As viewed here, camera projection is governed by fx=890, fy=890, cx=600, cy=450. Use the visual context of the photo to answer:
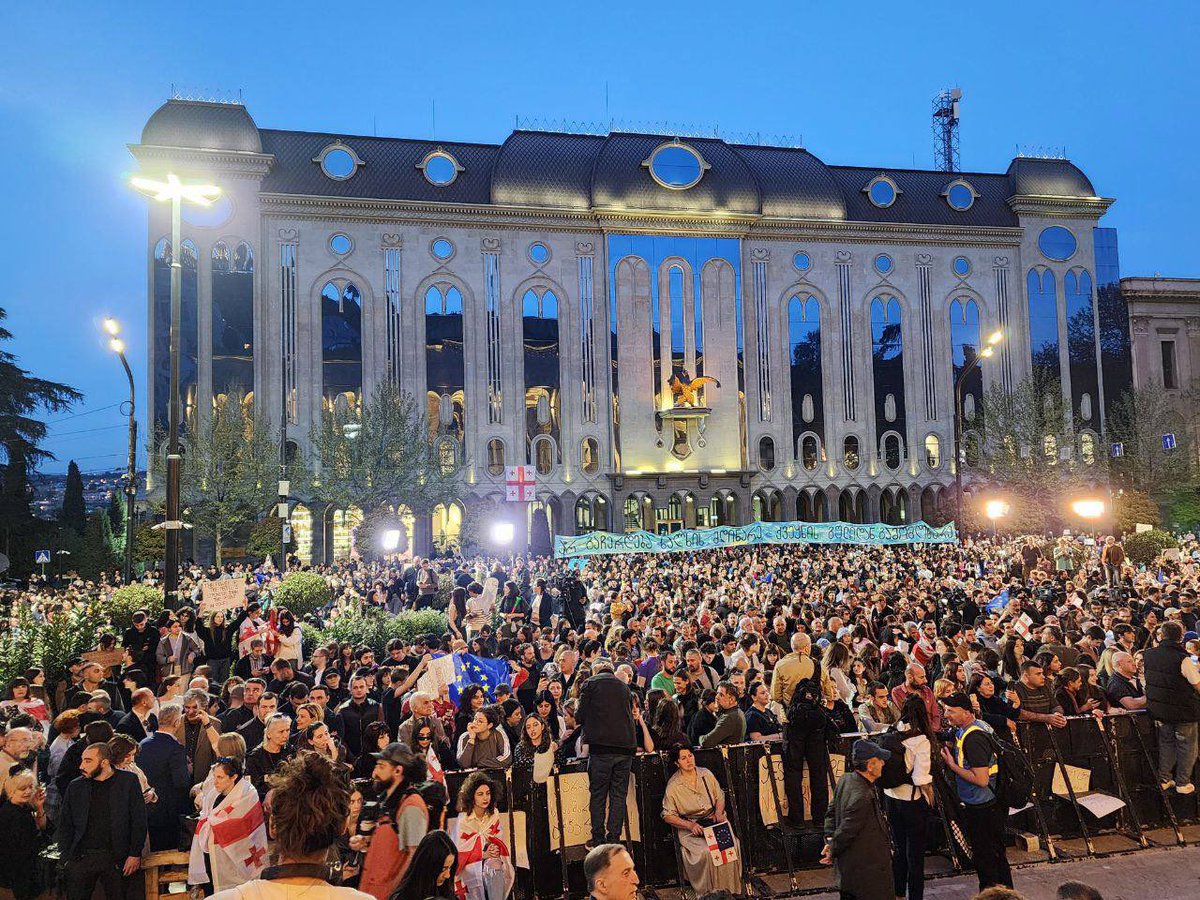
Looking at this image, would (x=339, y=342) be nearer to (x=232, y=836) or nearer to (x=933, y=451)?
(x=933, y=451)

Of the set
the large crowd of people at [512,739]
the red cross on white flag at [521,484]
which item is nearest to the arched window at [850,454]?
the red cross on white flag at [521,484]

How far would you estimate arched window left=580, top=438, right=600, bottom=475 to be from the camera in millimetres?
47000

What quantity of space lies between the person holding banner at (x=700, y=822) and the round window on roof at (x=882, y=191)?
50062mm

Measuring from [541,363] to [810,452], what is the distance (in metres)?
15.9

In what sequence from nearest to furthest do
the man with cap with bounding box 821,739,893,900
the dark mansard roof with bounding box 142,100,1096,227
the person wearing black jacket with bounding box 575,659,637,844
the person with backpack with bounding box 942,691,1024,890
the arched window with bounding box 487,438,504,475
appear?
the man with cap with bounding box 821,739,893,900 → the person with backpack with bounding box 942,691,1024,890 → the person wearing black jacket with bounding box 575,659,637,844 → the dark mansard roof with bounding box 142,100,1096,227 → the arched window with bounding box 487,438,504,475

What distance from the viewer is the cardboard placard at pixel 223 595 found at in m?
15.0

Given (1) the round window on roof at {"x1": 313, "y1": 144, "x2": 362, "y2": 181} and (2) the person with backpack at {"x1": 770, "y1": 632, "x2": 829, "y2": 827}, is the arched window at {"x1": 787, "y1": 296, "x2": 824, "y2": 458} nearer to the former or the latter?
(1) the round window on roof at {"x1": 313, "y1": 144, "x2": 362, "y2": 181}

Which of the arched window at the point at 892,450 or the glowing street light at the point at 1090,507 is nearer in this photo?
the glowing street light at the point at 1090,507

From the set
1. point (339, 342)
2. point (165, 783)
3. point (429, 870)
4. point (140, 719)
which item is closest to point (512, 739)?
point (165, 783)

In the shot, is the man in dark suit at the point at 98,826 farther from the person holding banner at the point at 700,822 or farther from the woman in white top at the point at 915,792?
the woman in white top at the point at 915,792

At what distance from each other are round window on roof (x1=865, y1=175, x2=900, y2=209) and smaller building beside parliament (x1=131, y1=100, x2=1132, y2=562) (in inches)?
6.7

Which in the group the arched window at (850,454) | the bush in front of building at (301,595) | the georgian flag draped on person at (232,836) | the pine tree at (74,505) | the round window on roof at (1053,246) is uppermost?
the round window on roof at (1053,246)

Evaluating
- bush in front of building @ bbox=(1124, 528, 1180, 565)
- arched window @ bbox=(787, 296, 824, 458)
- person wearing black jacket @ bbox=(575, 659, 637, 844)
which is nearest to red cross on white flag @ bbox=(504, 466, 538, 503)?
arched window @ bbox=(787, 296, 824, 458)

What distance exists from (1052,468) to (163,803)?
157ft
